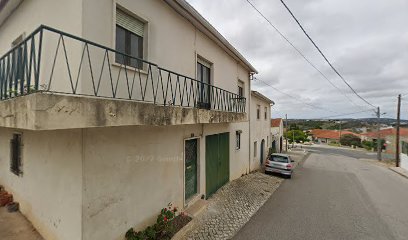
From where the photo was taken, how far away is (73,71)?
3684 millimetres

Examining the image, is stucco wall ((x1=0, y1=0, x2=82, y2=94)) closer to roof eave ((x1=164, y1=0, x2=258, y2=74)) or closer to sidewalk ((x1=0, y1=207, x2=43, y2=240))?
roof eave ((x1=164, y1=0, x2=258, y2=74))

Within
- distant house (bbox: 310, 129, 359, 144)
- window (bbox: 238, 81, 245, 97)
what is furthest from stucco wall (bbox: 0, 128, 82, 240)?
distant house (bbox: 310, 129, 359, 144)

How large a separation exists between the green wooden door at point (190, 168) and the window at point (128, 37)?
10.5ft

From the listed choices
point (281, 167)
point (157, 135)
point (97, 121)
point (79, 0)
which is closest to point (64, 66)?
point (79, 0)

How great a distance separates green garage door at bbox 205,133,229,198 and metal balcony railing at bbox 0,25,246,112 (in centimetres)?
278

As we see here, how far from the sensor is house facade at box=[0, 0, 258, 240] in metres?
2.93

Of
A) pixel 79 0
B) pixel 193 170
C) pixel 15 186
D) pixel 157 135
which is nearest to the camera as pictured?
pixel 79 0

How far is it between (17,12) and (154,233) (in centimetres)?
703

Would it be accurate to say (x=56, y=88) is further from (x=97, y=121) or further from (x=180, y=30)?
(x=180, y=30)

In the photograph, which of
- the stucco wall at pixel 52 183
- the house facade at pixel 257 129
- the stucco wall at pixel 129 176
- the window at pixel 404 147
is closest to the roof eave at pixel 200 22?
the stucco wall at pixel 129 176

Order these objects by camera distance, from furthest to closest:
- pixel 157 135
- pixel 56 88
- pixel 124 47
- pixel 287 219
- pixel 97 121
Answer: pixel 287 219
pixel 157 135
pixel 124 47
pixel 56 88
pixel 97 121

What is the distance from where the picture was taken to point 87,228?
3.67 metres

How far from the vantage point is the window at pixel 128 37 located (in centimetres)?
439

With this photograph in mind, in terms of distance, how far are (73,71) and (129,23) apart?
1746mm
